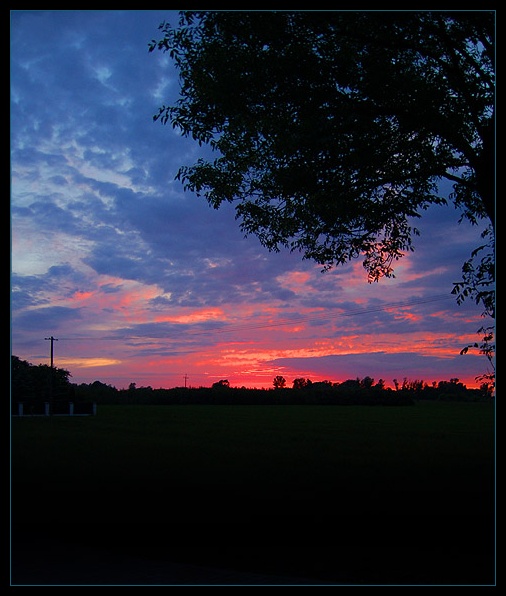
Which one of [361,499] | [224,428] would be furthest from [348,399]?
[361,499]

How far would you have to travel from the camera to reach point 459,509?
37.5 ft

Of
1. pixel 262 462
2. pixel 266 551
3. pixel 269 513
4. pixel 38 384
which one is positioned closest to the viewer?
pixel 266 551

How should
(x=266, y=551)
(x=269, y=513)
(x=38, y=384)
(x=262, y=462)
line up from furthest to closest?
1. (x=38, y=384)
2. (x=262, y=462)
3. (x=269, y=513)
4. (x=266, y=551)

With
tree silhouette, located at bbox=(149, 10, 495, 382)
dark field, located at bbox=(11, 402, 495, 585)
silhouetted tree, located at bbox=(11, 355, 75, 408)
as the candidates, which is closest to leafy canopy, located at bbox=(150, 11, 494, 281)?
tree silhouette, located at bbox=(149, 10, 495, 382)

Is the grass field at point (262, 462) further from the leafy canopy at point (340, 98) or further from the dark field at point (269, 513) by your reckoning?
the leafy canopy at point (340, 98)

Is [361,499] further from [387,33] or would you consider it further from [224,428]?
[224,428]

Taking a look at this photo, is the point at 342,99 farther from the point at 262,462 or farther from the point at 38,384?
the point at 38,384

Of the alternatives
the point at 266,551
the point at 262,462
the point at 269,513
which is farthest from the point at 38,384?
the point at 266,551

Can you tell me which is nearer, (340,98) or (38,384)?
(340,98)

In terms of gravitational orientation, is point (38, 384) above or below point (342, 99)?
below

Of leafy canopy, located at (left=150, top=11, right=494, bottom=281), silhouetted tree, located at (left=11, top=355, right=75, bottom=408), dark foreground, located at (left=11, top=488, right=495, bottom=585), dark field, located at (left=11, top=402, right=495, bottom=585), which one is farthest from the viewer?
silhouetted tree, located at (left=11, top=355, right=75, bottom=408)

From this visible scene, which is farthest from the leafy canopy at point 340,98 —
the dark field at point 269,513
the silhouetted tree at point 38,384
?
the silhouetted tree at point 38,384

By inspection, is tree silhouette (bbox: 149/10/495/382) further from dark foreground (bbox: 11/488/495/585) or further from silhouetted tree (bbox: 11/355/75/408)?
silhouetted tree (bbox: 11/355/75/408)

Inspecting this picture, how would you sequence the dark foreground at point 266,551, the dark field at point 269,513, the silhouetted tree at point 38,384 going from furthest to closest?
1. the silhouetted tree at point 38,384
2. the dark field at point 269,513
3. the dark foreground at point 266,551
